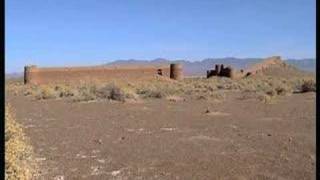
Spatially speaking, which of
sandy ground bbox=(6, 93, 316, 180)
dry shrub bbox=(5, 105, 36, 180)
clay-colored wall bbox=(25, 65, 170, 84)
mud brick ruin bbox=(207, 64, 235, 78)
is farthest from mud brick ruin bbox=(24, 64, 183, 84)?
dry shrub bbox=(5, 105, 36, 180)

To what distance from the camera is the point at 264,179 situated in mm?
9648

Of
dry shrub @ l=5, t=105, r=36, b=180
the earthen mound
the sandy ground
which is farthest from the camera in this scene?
the earthen mound

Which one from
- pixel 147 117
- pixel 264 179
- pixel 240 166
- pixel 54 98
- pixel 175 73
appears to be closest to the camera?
pixel 264 179

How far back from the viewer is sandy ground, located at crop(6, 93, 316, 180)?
10.4 meters

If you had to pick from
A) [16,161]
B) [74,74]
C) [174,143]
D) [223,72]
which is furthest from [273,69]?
[16,161]

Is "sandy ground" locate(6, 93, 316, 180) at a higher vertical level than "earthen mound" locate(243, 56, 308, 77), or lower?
lower

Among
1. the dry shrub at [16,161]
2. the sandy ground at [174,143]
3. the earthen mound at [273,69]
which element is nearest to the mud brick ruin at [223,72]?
the earthen mound at [273,69]

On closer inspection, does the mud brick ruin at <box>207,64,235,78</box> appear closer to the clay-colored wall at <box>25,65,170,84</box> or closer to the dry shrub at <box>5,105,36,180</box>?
the clay-colored wall at <box>25,65,170,84</box>

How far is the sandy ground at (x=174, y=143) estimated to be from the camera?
10.4 m

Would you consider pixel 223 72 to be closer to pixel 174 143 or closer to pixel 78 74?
pixel 78 74

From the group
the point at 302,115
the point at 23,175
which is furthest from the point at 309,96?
Answer: the point at 23,175

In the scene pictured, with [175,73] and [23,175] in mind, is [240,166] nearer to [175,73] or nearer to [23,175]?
[23,175]

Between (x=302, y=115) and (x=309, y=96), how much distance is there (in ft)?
35.7

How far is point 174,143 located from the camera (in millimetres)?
14133
